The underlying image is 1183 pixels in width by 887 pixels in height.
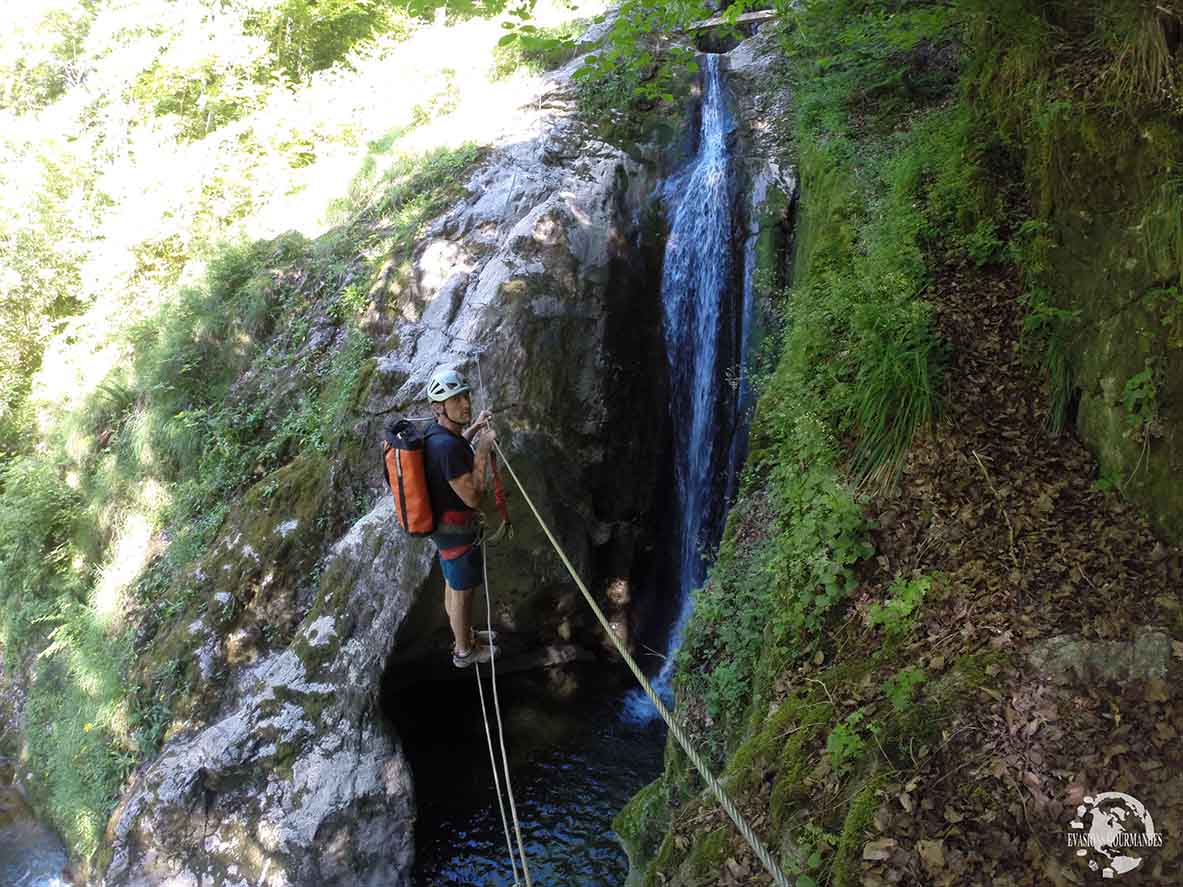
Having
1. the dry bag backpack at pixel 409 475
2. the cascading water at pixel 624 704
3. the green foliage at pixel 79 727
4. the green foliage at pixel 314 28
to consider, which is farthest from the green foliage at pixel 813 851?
the green foliage at pixel 314 28

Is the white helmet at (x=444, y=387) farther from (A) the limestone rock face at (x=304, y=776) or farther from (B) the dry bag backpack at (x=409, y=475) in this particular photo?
(A) the limestone rock face at (x=304, y=776)

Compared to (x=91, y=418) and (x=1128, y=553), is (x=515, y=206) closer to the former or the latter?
(x=1128, y=553)

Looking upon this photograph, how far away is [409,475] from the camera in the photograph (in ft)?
16.3

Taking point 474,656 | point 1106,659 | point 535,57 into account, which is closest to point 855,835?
point 1106,659

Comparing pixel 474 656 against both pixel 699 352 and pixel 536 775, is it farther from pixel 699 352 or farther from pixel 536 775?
pixel 699 352

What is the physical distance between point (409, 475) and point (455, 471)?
1.00ft

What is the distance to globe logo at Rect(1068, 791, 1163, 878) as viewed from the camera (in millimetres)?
2592

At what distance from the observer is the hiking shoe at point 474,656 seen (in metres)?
5.94

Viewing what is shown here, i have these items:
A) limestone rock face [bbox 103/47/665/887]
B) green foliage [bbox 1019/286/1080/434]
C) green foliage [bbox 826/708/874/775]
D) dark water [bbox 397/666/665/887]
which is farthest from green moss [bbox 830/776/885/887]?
limestone rock face [bbox 103/47/665/887]

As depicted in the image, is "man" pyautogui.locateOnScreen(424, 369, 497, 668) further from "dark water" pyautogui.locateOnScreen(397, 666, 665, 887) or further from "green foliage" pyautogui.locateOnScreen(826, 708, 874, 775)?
"dark water" pyautogui.locateOnScreen(397, 666, 665, 887)

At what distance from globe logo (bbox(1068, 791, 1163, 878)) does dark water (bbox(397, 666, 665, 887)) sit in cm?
446

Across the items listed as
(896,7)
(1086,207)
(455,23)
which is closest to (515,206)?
(896,7)

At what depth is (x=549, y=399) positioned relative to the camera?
8.20m

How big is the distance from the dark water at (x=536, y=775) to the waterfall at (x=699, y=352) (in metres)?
0.63
